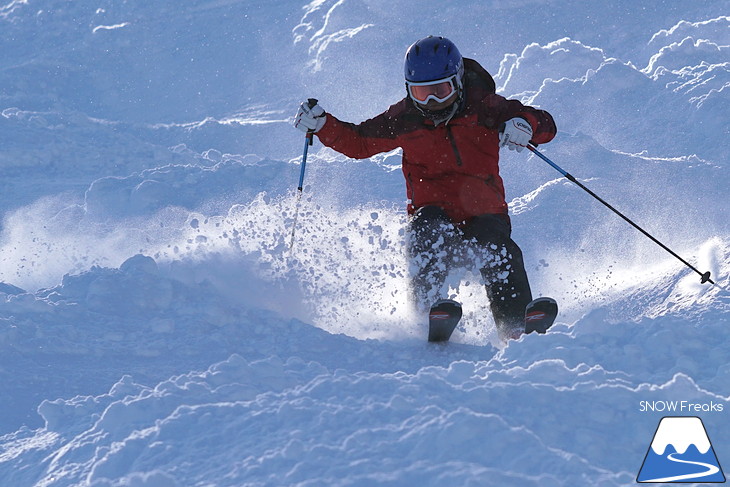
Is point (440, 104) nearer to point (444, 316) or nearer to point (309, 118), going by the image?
point (309, 118)

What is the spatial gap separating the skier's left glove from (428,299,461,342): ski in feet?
3.77

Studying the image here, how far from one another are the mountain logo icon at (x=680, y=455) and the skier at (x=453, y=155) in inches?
67.1

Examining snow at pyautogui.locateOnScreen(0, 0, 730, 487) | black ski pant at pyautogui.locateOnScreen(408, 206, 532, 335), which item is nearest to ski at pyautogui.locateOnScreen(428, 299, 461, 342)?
snow at pyautogui.locateOnScreen(0, 0, 730, 487)

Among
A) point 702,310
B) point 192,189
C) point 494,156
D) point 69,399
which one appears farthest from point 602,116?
point 69,399

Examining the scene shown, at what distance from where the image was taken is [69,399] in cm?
396

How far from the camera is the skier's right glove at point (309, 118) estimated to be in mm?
5609

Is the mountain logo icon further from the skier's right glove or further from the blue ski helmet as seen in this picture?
the skier's right glove

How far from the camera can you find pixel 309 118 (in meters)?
5.61

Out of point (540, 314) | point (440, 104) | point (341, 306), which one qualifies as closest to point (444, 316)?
point (540, 314)

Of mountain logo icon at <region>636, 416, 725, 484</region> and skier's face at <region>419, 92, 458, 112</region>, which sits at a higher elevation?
skier's face at <region>419, 92, 458, 112</region>

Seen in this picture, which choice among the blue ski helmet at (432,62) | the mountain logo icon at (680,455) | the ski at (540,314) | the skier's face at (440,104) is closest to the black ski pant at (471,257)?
the ski at (540,314)

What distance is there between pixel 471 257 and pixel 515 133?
830 mm

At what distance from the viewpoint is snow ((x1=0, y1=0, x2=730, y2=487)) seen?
3.07 m
